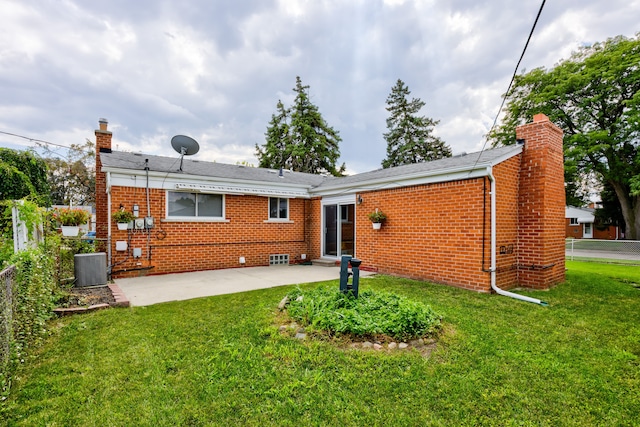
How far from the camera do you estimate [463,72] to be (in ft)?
26.5

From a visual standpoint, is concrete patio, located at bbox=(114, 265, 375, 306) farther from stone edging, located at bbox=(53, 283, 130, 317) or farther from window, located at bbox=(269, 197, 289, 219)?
window, located at bbox=(269, 197, 289, 219)

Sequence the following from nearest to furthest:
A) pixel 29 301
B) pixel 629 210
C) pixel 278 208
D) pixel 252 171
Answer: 1. pixel 29 301
2. pixel 278 208
3. pixel 252 171
4. pixel 629 210

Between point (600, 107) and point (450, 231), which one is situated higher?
point (600, 107)

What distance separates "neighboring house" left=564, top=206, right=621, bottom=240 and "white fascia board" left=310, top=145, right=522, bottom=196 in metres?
30.4

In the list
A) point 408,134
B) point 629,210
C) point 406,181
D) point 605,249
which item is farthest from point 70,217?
point 629,210

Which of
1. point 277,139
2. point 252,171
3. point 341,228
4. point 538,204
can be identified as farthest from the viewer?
point 277,139

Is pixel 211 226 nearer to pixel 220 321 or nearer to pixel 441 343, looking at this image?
pixel 220 321

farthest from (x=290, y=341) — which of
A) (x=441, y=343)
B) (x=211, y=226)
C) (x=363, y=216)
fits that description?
(x=211, y=226)

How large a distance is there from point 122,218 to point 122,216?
65 millimetres

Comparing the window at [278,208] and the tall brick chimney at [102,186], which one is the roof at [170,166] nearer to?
the tall brick chimney at [102,186]

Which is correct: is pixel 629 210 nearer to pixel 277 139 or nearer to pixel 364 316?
pixel 364 316

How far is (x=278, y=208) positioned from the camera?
11.3 meters

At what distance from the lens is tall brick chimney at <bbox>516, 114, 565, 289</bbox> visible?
708cm

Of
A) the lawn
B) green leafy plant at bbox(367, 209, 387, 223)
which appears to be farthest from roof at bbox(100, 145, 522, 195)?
the lawn
